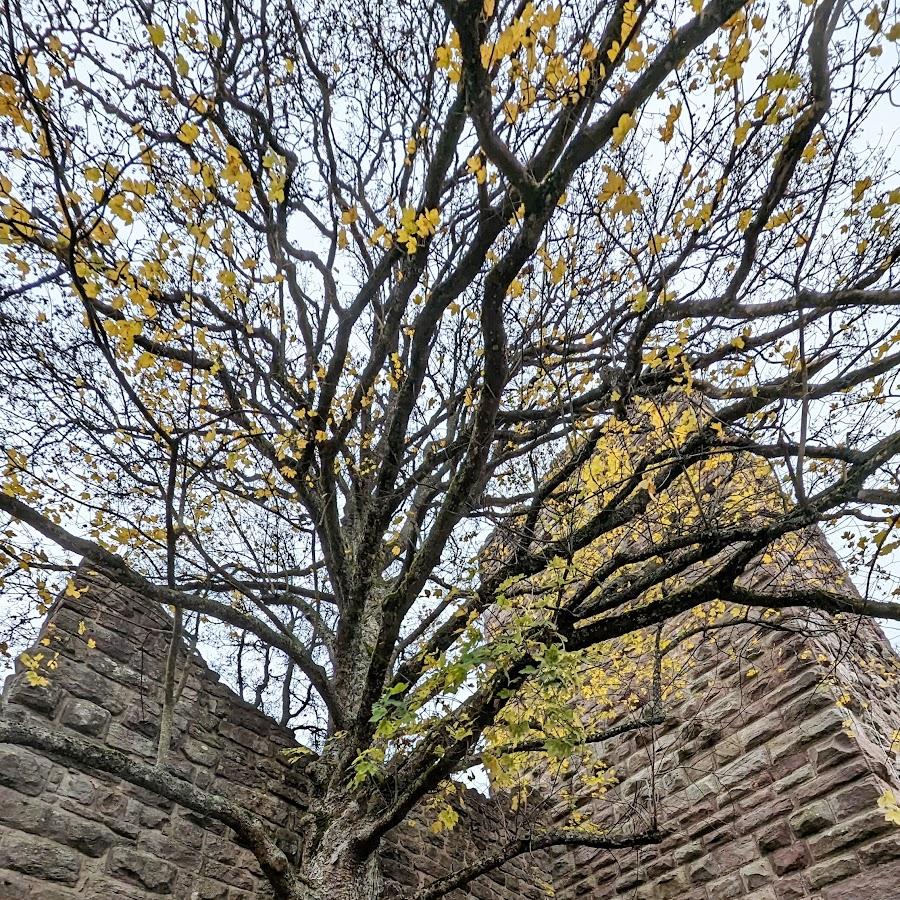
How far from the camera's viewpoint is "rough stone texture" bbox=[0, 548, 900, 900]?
317 centimetres

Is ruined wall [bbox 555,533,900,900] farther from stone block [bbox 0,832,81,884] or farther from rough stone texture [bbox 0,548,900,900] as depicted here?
stone block [bbox 0,832,81,884]

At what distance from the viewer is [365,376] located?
15.0 feet

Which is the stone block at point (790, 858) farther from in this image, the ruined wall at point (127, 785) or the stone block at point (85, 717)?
the stone block at point (85, 717)

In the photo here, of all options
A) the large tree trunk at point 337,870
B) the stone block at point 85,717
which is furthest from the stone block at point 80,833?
the large tree trunk at point 337,870

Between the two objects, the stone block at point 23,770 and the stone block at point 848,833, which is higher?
the stone block at point 23,770

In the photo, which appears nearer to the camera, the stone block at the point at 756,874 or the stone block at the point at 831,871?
the stone block at the point at 831,871

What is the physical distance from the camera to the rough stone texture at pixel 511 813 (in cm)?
317

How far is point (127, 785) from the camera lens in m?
3.38

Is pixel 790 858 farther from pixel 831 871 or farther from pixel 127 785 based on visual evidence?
pixel 127 785

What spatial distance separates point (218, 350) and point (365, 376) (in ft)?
3.26

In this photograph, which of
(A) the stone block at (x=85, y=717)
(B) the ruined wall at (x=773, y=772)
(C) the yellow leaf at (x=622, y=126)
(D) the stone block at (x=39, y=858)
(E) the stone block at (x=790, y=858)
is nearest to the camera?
(C) the yellow leaf at (x=622, y=126)

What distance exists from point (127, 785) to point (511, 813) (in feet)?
11.1

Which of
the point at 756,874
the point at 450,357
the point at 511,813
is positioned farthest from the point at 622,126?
the point at 511,813

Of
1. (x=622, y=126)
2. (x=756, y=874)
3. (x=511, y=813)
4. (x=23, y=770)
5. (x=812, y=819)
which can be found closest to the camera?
(x=622, y=126)
